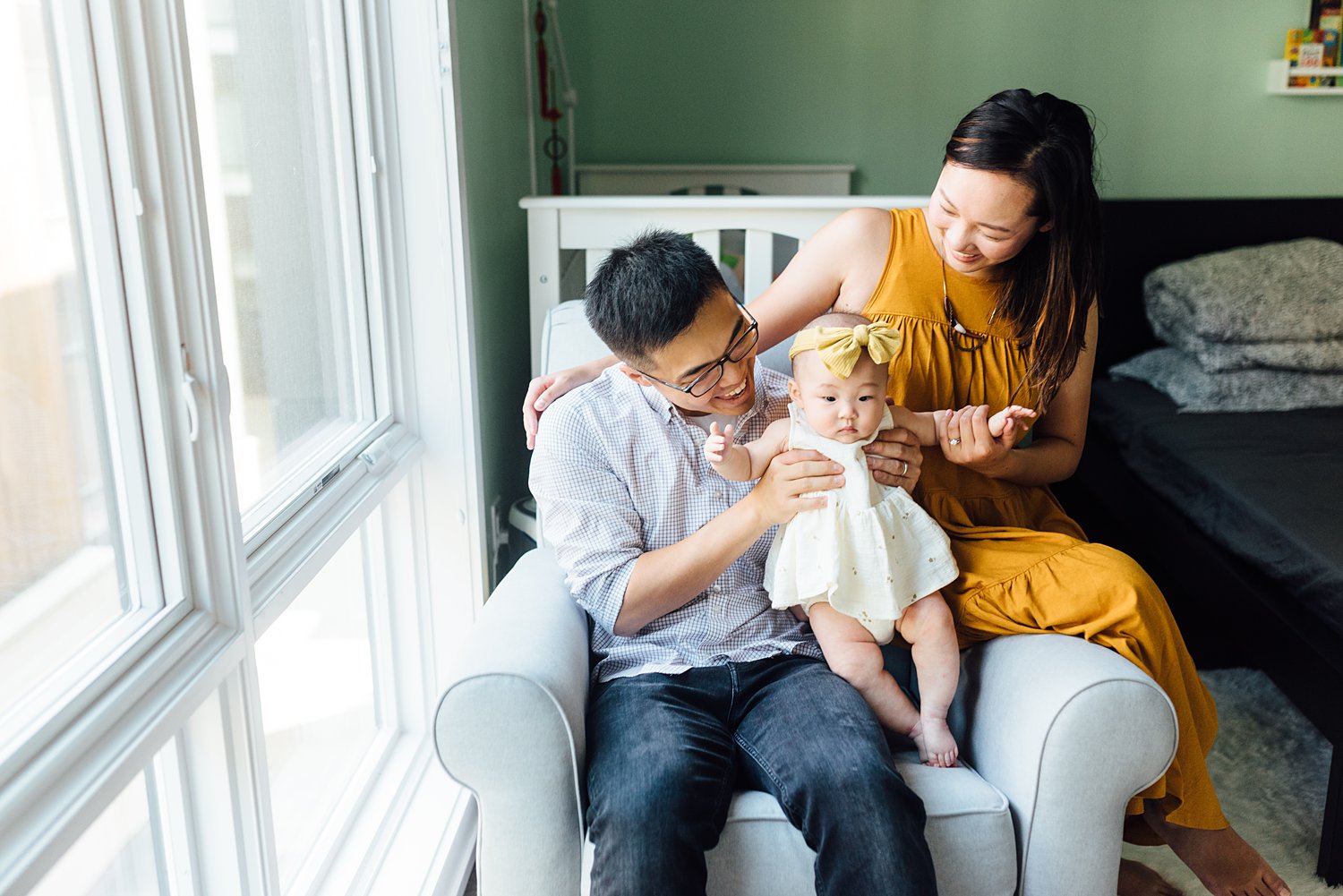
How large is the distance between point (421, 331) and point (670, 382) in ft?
2.35

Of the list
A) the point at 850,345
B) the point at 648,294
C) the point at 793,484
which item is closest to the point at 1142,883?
the point at 793,484

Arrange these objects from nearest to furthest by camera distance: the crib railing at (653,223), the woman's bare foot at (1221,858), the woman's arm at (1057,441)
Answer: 1. the woman's bare foot at (1221,858)
2. the woman's arm at (1057,441)
3. the crib railing at (653,223)

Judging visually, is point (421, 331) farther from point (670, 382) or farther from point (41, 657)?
point (41, 657)

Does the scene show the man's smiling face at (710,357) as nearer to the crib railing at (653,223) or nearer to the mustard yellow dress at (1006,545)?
the mustard yellow dress at (1006,545)

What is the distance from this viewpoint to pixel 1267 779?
2180mm

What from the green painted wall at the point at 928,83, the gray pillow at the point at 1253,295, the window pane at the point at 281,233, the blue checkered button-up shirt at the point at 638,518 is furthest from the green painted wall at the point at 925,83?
the blue checkered button-up shirt at the point at 638,518

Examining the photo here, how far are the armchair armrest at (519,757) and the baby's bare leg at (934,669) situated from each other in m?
0.46

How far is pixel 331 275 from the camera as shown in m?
1.72

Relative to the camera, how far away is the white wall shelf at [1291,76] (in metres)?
3.15

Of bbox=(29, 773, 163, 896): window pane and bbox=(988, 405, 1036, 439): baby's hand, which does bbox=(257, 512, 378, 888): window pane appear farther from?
bbox=(988, 405, 1036, 439): baby's hand

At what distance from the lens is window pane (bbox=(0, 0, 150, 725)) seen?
92 cm

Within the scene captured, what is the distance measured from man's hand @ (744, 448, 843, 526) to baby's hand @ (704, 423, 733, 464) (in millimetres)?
95

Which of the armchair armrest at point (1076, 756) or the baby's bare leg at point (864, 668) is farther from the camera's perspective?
the baby's bare leg at point (864, 668)

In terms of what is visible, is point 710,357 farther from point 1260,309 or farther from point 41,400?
point 1260,309
